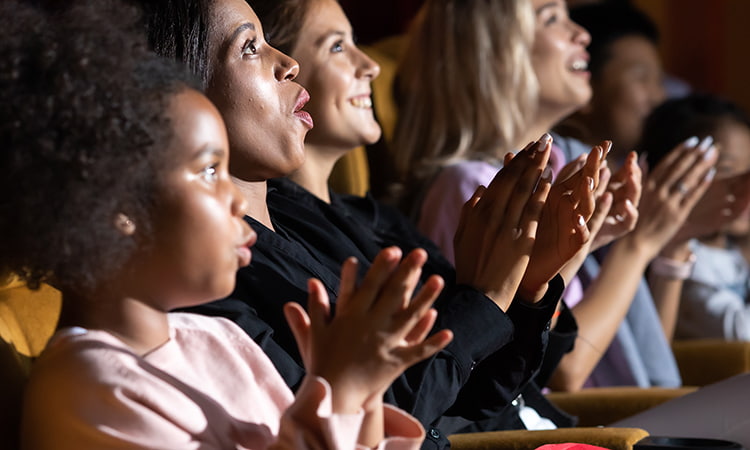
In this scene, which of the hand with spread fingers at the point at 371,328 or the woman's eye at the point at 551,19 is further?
the woman's eye at the point at 551,19

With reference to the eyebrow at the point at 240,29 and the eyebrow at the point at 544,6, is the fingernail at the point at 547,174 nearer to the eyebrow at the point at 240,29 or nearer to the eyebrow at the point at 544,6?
the eyebrow at the point at 240,29

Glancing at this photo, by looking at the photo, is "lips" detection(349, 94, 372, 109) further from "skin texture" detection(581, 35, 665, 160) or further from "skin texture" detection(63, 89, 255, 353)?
"skin texture" detection(581, 35, 665, 160)

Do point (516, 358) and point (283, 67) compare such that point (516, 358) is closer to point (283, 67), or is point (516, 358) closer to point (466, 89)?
point (283, 67)

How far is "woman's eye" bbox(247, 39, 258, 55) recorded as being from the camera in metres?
1.13

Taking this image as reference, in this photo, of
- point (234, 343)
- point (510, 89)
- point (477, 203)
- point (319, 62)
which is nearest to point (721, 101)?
point (510, 89)

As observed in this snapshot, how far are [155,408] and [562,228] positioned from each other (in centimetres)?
57

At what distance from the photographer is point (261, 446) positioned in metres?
0.82

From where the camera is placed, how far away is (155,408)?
0.75 m

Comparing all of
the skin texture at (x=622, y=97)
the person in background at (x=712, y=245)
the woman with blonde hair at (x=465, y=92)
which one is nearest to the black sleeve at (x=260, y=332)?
the woman with blonde hair at (x=465, y=92)

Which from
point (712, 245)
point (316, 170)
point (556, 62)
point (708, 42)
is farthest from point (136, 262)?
point (708, 42)

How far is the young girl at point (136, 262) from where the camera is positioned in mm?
745

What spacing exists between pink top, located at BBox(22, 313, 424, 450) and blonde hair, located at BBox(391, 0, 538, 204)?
1.11 metres

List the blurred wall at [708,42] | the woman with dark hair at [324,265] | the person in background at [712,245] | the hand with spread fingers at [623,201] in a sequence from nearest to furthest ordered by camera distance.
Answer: the woman with dark hair at [324,265]
the hand with spread fingers at [623,201]
the person in background at [712,245]
the blurred wall at [708,42]

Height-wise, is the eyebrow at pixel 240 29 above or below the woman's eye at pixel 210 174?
below
